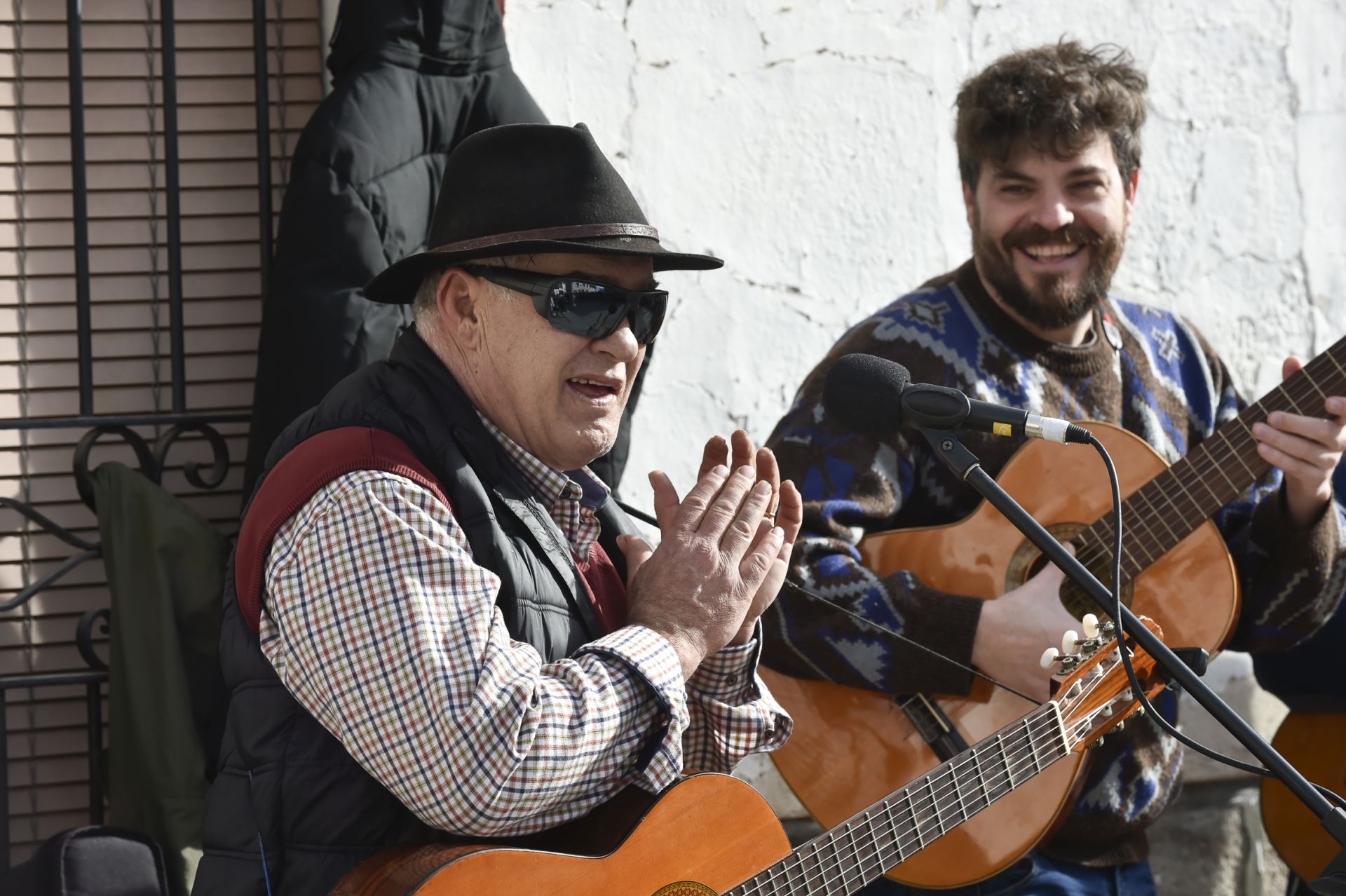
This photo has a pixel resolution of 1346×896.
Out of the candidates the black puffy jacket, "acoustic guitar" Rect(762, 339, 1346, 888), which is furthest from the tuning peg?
the black puffy jacket

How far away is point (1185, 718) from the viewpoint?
12.5 feet

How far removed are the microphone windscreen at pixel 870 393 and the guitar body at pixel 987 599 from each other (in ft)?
2.78

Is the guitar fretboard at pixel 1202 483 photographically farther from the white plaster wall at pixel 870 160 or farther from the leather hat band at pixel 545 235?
the leather hat band at pixel 545 235

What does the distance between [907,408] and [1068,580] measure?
0.95m

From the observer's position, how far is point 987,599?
2736 mm

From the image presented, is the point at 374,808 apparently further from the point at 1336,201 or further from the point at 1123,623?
the point at 1336,201

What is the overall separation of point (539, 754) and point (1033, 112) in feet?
6.04

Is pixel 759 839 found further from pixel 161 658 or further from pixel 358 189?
pixel 358 189

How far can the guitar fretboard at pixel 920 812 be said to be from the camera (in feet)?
6.89

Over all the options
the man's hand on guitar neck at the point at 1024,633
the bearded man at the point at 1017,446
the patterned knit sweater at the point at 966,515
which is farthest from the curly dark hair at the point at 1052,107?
the man's hand on guitar neck at the point at 1024,633

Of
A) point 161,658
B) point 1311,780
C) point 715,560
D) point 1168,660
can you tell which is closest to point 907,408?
point 715,560

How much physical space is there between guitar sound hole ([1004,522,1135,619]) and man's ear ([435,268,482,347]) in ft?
4.05

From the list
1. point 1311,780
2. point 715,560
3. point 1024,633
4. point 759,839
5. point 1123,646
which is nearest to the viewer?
point 1123,646

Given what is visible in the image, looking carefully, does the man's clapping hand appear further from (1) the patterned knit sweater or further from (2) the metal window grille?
(2) the metal window grille
